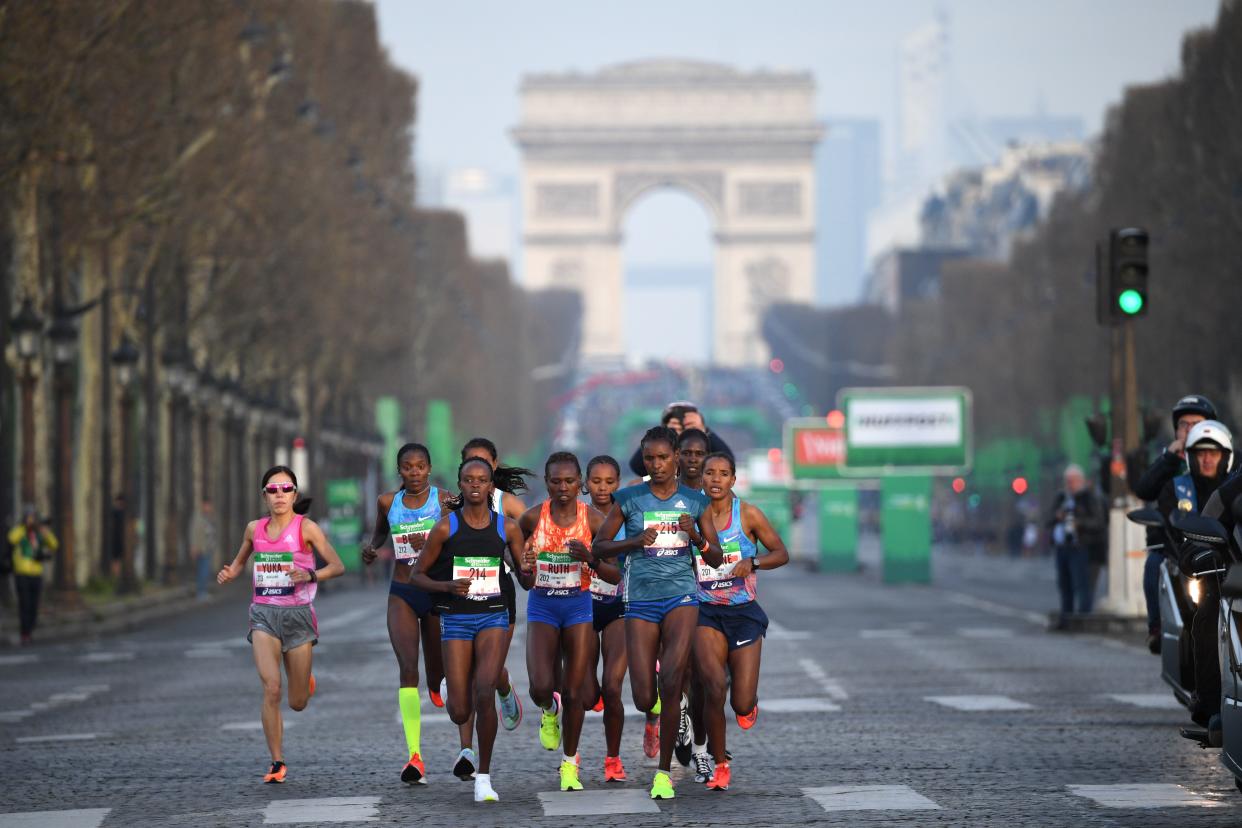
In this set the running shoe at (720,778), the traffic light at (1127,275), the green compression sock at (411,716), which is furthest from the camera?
the traffic light at (1127,275)

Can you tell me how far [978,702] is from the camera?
1919 cm

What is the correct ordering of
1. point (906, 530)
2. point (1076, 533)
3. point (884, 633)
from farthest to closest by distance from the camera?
point (906, 530)
point (884, 633)
point (1076, 533)

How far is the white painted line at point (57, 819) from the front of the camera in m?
12.4

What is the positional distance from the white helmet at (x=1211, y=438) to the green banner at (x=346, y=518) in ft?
152

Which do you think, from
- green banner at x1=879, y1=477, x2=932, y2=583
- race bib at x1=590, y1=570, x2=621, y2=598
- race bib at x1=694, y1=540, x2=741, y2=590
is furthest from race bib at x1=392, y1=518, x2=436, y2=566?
green banner at x1=879, y1=477, x2=932, y2=583

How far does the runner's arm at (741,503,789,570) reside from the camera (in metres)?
13.2

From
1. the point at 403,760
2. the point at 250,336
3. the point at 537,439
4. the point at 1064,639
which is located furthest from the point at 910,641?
the point at 537,439

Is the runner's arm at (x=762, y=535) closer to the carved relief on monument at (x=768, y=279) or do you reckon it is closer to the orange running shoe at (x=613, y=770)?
the orange running shoe at (x=613, y=770)

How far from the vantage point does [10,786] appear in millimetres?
14391

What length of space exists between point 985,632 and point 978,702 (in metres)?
11.6

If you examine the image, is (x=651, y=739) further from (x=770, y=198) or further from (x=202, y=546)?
(x=770, y=198)

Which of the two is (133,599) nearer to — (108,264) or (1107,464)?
(108,264)

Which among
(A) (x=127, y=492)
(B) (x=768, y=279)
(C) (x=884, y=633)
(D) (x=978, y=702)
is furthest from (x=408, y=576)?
(B) (x=768, y=279)

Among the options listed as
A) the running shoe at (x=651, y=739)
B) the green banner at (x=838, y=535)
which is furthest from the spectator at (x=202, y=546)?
the running shoe at (x=651, y=739)
